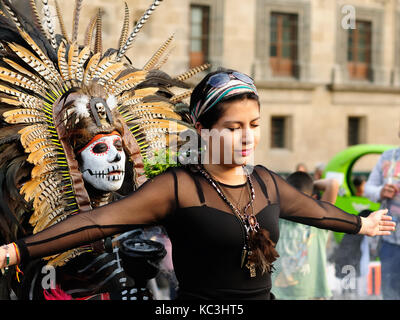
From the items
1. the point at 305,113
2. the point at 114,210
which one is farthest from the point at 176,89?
the point at 305,113

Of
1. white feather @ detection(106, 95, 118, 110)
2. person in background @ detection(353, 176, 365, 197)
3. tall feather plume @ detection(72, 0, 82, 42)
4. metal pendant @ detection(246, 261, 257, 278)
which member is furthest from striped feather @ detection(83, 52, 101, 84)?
person in background @ detection(353, 176, 365, 197)

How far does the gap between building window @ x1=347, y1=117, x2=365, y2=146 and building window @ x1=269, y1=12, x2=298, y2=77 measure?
2.82m

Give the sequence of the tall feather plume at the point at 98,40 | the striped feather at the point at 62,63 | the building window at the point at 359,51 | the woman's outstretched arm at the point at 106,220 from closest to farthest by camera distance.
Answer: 1. the woman's outstretched arm at the point at 106,220
2. the striped feather at the point at 62,63
3. the tall feather plume at the point at 98,40
4. the building window at the point at 359,51

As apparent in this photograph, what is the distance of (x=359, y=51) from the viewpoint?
21312 millimetres

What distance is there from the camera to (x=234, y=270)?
2.28 metres

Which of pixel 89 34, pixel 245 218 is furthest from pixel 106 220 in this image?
pixel 89 34

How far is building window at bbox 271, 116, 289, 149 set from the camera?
20.1 m

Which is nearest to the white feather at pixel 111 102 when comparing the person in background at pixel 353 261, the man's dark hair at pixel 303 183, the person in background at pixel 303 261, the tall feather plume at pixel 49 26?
the tall feather plume at pixel 49 26

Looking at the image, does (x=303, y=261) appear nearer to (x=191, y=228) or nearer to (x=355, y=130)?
(x=191, y=228)

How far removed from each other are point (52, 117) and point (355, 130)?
19.4m

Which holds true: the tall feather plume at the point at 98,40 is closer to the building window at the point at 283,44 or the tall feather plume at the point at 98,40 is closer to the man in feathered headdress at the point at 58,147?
the man in feathered headdress at the point at 58,147

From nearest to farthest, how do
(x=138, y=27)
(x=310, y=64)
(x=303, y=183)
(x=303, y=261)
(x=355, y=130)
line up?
1. (x=138, y=27)
2. (x=303, y=261)
3. (x=303, y=183)
4. (x=310, y=64)
5. (x=355, y=130)

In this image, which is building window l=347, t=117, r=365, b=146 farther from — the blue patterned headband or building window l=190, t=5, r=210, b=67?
the blue patterned headband

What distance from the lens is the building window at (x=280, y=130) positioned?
20059mm
